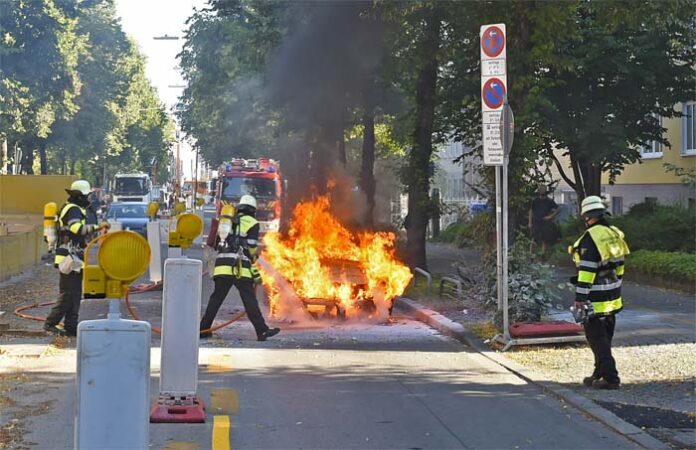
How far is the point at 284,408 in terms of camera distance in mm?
7711

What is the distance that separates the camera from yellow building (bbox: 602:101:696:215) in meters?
27.3

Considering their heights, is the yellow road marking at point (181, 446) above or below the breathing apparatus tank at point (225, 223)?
below

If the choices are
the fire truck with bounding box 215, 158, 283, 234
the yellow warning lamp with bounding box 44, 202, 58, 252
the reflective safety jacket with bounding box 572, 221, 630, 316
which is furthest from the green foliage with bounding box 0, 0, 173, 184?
the reflective safety jacket with bounding box 572, 221, 630, 316

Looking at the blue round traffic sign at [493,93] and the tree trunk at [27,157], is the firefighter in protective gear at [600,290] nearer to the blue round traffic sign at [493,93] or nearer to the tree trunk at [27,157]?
the blue round traffic sign at [493,93]

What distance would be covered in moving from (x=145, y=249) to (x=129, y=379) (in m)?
0.76

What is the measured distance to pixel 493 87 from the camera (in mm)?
11258

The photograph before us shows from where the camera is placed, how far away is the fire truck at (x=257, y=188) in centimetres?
3321

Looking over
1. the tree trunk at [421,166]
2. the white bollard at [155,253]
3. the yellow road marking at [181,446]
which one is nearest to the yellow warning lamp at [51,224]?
the yellow road marking at [181,446]

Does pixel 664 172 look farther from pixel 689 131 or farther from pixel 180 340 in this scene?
pixel 180 340

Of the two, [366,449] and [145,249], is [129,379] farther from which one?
[366,449]

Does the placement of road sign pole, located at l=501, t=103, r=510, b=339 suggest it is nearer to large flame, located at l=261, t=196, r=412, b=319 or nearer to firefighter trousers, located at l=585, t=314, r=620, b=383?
firefighter trousers, located at l=585, t=314, r=620, b=383

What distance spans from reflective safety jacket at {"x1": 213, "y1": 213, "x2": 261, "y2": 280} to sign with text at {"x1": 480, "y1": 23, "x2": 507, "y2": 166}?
2.78 meters

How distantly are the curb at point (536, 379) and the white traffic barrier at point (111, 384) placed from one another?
3556 mm

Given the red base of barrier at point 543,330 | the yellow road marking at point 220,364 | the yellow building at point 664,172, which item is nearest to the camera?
the yellow road marking at point 220,364
